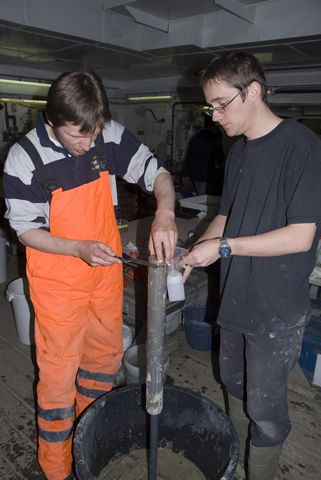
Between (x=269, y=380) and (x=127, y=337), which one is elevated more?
(x=269, y=380)

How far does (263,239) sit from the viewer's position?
1.21 metres

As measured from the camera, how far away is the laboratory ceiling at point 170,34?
3.54 meters

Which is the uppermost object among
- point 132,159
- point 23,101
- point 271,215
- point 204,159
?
point 23,101

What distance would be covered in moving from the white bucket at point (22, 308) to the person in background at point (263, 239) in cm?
164

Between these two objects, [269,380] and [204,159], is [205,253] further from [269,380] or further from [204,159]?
[204,159]

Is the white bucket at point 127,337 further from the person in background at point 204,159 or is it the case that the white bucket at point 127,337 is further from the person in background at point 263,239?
the person in background at point 204,159

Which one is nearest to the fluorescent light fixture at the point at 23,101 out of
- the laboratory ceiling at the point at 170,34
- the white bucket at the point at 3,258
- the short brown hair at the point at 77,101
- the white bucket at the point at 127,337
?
the laboratory ceiling at the point at 170,34

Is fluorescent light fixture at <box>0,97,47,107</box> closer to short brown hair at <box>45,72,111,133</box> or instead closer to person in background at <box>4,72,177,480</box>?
person in background at <box>4,72,177,480</box>

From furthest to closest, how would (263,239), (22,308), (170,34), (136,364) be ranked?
(170,34) < (22,308) < (136,364) < (263,239)

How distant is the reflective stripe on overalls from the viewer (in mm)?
1515

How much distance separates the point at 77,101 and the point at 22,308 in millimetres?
1850

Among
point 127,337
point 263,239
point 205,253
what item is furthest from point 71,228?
point 127,337

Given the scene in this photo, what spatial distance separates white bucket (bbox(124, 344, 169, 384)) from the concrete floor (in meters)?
0.33

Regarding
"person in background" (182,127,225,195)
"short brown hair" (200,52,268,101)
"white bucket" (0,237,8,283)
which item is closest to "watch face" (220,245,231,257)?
"short brown hair" (200,52,268,101)
